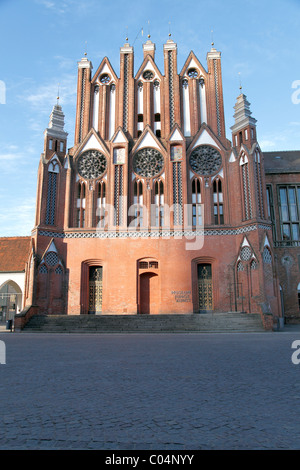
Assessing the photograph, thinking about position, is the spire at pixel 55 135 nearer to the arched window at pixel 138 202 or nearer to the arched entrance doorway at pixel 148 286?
the arched window at pixel 138 202

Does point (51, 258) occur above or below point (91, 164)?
below

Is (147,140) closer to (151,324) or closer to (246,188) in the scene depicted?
(246,188)

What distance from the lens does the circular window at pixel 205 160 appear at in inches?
1166

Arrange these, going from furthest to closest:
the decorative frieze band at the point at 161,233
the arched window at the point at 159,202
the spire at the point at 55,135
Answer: the spire at the point at 55,135
the arched window at the point at 159,202
the decorative frieze band at the point at 161,233

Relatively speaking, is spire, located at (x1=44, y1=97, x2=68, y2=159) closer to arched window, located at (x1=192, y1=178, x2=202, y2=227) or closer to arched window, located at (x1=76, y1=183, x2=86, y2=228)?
arched window, located at (x1=76, y1=183, x2=86, y2=228)

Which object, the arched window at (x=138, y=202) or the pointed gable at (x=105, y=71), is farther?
the pointed gable at (x=105, y=71)

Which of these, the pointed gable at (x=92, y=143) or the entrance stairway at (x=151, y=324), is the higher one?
the pointed gable at (x=92, y=143)

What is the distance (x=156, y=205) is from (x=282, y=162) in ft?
47.3

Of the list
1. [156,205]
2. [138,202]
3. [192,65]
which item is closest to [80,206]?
[138,202]

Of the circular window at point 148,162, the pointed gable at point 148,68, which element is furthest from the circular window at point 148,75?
the circular window at point 148,162

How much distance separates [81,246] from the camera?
2844cm

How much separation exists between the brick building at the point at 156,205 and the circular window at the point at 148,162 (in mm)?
84

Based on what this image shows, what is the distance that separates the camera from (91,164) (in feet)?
101
